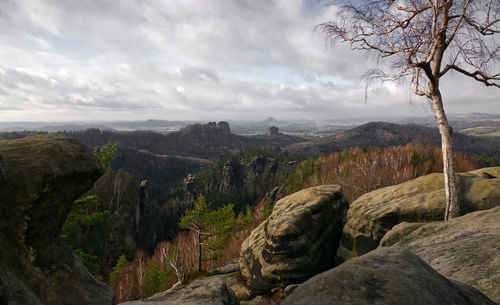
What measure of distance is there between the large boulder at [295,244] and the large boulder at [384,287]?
10529 mm

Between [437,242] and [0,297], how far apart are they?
10345mm

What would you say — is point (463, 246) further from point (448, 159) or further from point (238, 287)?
point (238, 287)

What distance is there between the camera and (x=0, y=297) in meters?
3.56

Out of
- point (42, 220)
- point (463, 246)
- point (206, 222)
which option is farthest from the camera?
point (206, 222)

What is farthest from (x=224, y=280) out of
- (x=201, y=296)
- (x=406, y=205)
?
(x=406, y=205)

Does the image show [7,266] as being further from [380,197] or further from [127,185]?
[127,185]

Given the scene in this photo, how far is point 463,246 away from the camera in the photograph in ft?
19.8

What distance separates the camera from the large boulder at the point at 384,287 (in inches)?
128

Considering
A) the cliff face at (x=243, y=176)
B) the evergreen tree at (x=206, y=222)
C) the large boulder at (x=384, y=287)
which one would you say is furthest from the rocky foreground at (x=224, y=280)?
the cliff face at (x=243, y=176)

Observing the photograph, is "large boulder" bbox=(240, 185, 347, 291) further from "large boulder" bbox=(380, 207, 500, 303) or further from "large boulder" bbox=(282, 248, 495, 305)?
"large boulder" bbox=(282, 248, 495, 305)

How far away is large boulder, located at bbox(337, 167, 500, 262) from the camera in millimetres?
11156

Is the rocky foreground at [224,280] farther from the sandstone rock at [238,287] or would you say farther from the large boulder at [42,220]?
the sandstone rock at [238,287]

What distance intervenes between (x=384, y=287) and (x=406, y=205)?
11041mm

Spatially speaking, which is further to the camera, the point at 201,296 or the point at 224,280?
the point at 224,280
